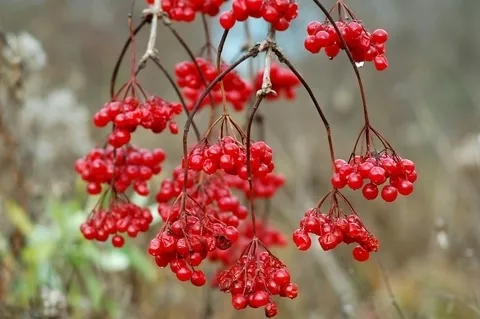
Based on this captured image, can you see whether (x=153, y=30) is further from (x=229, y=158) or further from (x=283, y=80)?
(x=283, y=80)

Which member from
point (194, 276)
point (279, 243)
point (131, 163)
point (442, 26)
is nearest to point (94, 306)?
point (279, 243)

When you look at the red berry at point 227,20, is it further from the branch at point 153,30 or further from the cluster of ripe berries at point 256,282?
the cluster of ripe berries at point 256,282

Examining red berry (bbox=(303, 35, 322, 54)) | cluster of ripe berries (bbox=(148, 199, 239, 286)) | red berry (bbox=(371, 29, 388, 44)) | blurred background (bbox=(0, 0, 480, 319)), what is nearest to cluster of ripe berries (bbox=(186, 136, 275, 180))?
cluster of ripe berries (bbox=(148, 199, 239, 286))

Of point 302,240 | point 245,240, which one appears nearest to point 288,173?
point 245,240

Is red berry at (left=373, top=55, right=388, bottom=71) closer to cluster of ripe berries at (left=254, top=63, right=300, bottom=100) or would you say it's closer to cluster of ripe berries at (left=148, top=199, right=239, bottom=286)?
cluster of ripe berries at (left=148, top=199, right=239, bottom=286)

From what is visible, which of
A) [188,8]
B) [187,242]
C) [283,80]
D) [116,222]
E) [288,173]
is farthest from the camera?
[288,173]

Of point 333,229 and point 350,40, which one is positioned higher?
point 350,40

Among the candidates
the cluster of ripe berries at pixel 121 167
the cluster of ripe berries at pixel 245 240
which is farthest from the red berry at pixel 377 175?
the cluster of ripe berries at pixel 245 240
